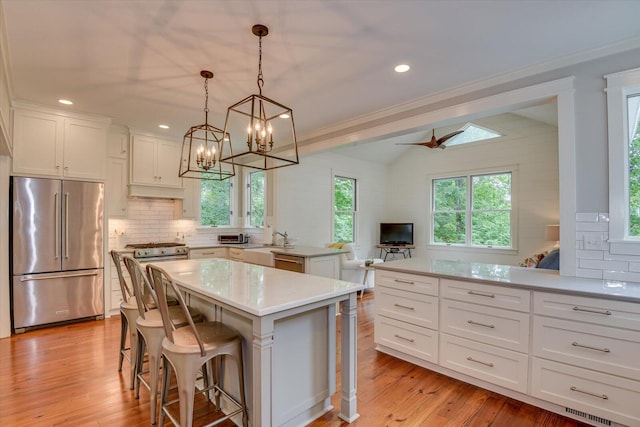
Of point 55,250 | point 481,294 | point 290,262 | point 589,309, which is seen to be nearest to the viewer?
point 589,309

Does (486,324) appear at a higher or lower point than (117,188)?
lower

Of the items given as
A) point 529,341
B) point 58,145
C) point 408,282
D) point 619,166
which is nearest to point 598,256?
point 619,166

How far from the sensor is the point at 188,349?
1.69 metres

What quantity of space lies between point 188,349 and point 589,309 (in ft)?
8.24

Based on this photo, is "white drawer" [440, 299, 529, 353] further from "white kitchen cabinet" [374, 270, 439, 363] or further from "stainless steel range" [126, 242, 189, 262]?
"stainless steel range" [126, 242, 189, 262]

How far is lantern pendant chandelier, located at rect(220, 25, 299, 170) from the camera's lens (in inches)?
79.0

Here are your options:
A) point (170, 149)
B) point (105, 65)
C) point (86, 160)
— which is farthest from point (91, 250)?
point (105, 65)

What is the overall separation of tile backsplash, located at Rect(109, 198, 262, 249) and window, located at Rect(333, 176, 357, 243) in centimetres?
256

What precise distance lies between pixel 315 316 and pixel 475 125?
225 inches

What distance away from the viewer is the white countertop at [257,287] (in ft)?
5.44

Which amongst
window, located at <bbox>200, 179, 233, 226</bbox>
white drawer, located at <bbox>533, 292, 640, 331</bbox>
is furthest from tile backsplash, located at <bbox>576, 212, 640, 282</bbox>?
window, located at <bbox>200, 179, 233, 226</bbox>

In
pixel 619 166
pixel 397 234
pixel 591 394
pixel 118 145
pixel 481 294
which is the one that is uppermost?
pixel 118 145

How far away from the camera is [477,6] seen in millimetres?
1919

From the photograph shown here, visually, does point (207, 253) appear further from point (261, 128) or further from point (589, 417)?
point (589, 417)
